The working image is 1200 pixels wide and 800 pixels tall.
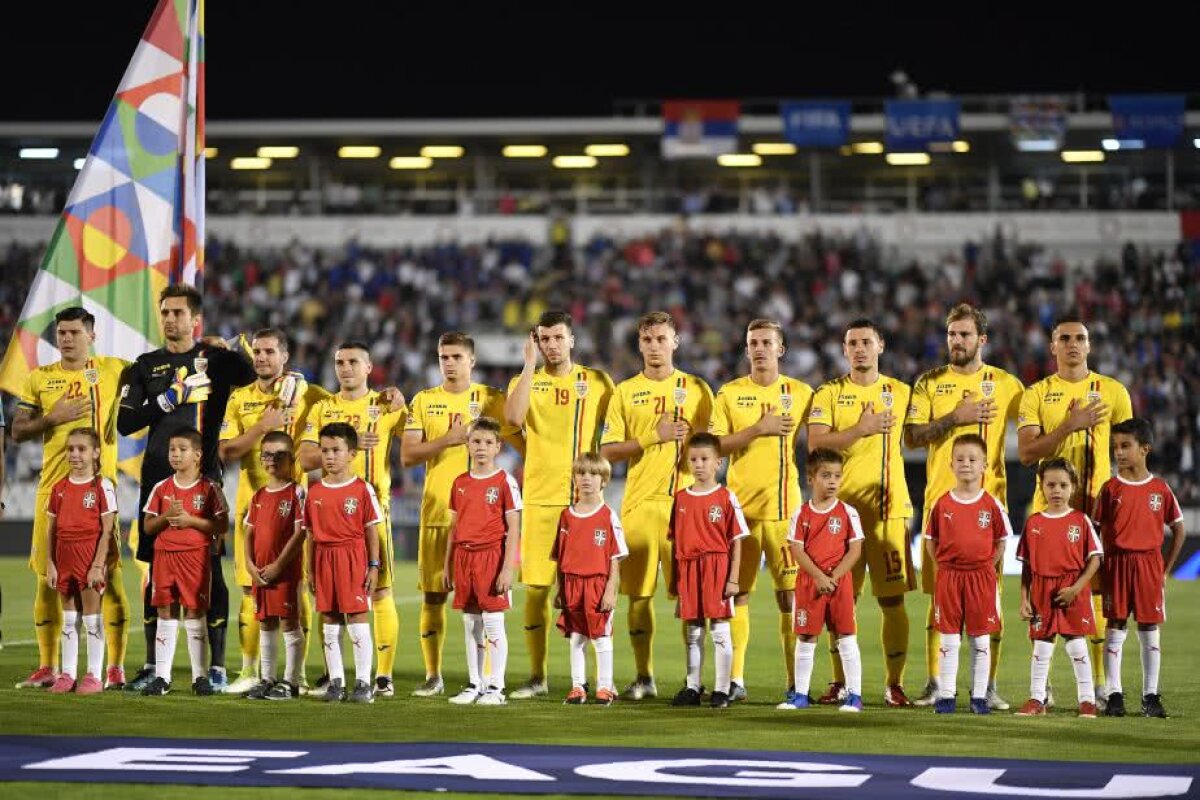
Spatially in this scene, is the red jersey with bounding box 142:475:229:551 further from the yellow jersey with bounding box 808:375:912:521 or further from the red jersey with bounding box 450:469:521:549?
the yellow jersey with bounding box 808:375:912:521

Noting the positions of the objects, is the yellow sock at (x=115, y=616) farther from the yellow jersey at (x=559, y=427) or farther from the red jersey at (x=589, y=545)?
the red jersey at (x=589, y=545)

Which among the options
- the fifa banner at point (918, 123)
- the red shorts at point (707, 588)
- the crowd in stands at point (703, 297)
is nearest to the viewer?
the red shorts at point (707, 588)

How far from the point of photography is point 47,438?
11.2 m

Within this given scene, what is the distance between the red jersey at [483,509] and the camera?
1037cm

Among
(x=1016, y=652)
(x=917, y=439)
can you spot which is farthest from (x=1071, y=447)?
(x=1016, y=652)

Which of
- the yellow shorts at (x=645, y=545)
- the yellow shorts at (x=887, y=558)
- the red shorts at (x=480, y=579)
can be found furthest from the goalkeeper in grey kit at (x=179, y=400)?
the yellow shorts at (x=887, y=558)

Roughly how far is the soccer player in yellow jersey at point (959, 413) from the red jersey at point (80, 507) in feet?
16.2

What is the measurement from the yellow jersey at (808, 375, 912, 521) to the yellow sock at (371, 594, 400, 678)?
2845 mm

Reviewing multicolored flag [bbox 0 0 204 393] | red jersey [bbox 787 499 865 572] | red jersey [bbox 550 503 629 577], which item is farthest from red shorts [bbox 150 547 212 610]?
red jersey [bbox 787 499 865 572]

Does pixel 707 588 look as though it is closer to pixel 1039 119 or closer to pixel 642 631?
pixel 642 631

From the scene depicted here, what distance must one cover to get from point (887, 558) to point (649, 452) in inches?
63.2

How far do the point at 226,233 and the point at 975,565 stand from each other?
31179 mm

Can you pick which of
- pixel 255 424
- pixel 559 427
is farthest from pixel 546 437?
pixel 255 424

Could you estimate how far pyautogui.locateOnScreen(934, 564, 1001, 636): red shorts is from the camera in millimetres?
9812
